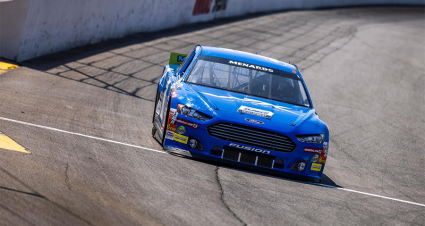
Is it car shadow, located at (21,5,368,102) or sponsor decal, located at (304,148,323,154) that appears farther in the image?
car shadow, located at (21,5,368,102)

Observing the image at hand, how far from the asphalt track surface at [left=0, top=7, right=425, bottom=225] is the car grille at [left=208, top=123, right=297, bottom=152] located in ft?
1.40

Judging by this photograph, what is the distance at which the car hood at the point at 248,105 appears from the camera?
691cm

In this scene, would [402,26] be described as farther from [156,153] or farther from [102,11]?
[156,153]

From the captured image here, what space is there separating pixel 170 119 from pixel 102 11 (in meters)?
10.8

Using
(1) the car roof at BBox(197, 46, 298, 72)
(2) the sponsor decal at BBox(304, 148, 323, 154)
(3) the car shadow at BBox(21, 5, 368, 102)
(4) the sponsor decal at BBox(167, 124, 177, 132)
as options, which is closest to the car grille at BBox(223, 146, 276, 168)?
(2) the sponsor decal at BBox(304, 148, 323, 154)

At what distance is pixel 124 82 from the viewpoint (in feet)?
41.3

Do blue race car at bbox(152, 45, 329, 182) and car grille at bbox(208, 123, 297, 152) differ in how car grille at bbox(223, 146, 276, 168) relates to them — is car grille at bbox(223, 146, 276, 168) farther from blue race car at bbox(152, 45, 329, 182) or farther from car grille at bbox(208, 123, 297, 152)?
car grille at bbox(208, 123, 297, 152)

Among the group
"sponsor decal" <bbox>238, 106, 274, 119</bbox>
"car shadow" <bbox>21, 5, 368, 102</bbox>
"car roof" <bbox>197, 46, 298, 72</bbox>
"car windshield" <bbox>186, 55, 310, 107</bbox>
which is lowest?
"car shadow" <bbox>21, 5, 368, 102</bbox>

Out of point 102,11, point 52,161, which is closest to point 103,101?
point 52,161

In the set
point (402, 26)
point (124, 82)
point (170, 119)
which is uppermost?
point (402, 26)

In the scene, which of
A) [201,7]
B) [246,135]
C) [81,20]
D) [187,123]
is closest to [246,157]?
[246,135]

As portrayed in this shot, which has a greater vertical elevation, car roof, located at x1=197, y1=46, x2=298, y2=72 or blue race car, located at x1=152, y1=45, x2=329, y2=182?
car roof, located at x1=197, y1=46, x2=298, y2=72

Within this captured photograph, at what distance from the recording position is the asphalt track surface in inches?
200

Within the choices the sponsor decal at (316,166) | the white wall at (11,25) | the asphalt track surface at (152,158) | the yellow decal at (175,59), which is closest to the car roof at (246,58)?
the yellow decal at (175,59)
